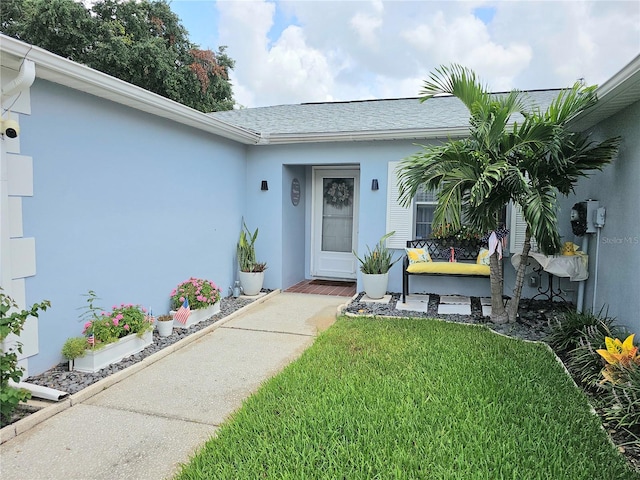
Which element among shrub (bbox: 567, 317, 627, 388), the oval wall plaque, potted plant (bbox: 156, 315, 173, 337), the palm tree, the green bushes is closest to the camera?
the green bushes

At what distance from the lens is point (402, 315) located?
5938 mm

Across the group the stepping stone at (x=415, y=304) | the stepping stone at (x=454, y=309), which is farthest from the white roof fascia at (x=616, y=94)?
the stepping stone at (x=415, y=304)

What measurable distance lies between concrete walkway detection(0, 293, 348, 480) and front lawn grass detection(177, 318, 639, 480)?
0.30m

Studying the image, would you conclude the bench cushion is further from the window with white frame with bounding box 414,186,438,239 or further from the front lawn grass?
the front lawn grass

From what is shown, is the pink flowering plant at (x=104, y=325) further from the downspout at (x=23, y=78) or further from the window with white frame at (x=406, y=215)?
the window with white frame at (x=406, y=215)

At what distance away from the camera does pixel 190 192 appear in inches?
235

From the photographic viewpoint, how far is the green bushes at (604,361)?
9.71 feet

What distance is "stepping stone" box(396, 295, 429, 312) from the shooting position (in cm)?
622

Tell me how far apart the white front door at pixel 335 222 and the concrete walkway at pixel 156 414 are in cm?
325

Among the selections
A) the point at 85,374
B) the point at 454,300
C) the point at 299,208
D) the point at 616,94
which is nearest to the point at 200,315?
the point at 85,374

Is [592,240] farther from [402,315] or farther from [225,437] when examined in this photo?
[225,437]

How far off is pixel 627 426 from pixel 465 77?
384cm

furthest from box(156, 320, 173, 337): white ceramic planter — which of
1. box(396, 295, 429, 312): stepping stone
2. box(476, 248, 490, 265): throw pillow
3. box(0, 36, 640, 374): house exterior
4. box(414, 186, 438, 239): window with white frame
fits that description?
box(476, 248, 490, 265): throw pillow

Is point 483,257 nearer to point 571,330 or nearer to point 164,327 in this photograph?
point 571,330
